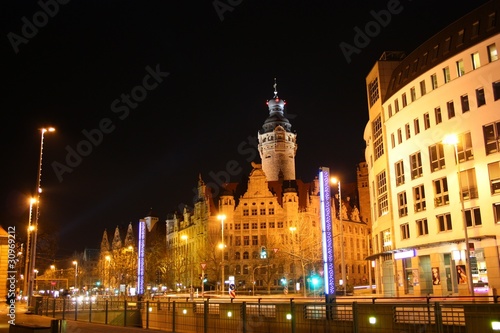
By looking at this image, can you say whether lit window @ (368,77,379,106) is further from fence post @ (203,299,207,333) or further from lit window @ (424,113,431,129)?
fence post @ (203,299,207,333)

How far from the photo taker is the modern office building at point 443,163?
3906 cm

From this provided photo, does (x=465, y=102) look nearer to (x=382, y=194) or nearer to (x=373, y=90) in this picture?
(x=382, y=194)

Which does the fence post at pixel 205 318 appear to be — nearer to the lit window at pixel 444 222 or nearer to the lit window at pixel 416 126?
the lit window at pixel 444 222

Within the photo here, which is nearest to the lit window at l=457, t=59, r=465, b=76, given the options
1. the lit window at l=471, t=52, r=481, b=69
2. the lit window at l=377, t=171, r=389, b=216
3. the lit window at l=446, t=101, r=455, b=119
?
the lit window at l=471, t=52, r=481, b=69

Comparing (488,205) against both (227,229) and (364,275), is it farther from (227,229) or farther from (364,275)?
(364,275)

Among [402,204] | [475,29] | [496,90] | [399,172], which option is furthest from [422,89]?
[402,204]

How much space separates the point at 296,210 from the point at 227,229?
1499 centimetres

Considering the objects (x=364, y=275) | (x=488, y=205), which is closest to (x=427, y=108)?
(x=488, y=205)

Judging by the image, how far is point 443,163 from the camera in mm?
43938

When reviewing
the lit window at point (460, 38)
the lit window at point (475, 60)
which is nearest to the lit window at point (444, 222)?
the lit window at point (475, 60)

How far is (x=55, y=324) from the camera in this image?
1280 cm

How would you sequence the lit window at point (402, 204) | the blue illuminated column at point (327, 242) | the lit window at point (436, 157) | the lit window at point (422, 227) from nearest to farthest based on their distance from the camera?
the blue illuminated column at point (327, 242) < the lit window at point (436, 157) < the lit window at point (422, 227) < the lit window at point (402, 204)

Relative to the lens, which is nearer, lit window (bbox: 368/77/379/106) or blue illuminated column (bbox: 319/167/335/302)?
blue illuminated column (bbox: 319/167/335/302)

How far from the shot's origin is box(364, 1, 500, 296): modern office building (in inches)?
1538
